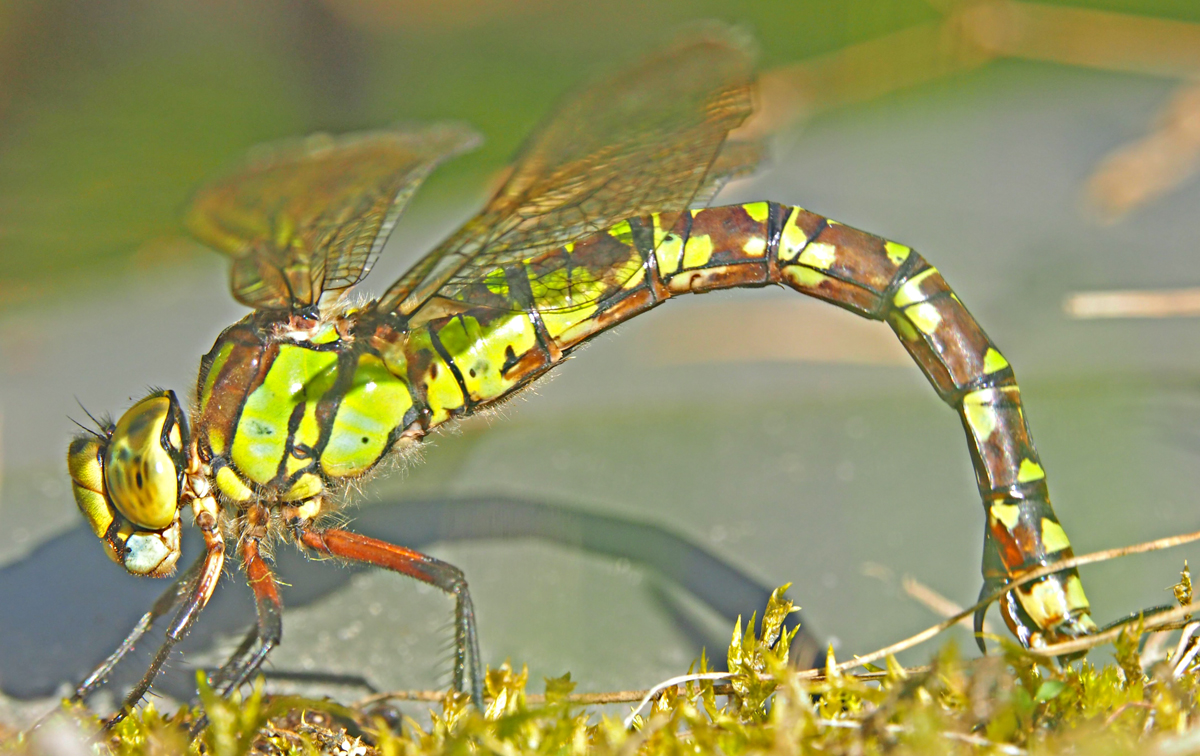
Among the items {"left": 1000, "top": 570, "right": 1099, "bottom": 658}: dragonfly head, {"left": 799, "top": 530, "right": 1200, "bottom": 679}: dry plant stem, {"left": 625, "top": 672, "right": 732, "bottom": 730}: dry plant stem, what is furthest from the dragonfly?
{"left": 625, "top": 672, "right": 732, "bottom": 730}: dry plant stem

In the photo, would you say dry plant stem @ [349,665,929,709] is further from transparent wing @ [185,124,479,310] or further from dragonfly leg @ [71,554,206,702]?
transparent wing @ [185,124,479,310]

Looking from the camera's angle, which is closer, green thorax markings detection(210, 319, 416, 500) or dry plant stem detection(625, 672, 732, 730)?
dry plant stem detection(625, 672, 732, 730)

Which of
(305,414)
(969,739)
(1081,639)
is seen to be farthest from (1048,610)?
(305,414)

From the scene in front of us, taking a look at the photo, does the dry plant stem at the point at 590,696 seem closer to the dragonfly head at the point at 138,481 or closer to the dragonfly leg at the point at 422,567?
the dragonfly leg at the point at 422,567

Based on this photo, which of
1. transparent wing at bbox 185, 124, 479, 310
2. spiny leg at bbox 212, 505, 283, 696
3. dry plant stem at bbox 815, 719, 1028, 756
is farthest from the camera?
spiny leg at bbox 212, 505, 283, 696

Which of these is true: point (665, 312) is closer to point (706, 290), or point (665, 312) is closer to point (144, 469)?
point (706, 290)

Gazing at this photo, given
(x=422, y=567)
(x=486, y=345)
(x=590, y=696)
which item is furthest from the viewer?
(x=486, y=345)

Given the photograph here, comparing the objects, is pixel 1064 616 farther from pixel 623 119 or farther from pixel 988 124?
pixel 988 124
